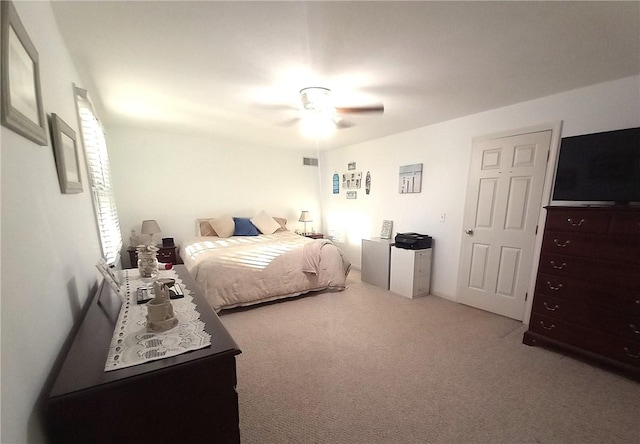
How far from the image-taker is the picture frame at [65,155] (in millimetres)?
1190

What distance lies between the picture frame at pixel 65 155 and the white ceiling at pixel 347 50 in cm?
65

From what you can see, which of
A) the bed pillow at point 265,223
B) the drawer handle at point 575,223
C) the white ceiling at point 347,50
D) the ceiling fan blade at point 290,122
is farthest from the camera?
the bed pillow at point 265,223

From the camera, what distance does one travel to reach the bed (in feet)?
9.29

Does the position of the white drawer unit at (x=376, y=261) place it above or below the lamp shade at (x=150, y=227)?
below

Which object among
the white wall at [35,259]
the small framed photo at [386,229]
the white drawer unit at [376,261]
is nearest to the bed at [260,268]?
the white drawer unit at [376,261]

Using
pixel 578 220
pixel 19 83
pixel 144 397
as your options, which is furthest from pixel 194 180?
pixel 578 220

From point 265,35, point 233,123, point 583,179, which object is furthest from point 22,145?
point 583,179

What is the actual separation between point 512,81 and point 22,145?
3.06m

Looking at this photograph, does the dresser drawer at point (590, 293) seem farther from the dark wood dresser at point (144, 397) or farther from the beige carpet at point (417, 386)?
the dark wood dresser at point (144, 397)

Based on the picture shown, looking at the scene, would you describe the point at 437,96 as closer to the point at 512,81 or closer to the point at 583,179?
the point at 512,81

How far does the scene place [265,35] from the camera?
1.49 meters

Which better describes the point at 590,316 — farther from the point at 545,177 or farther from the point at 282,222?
the point at 282,222

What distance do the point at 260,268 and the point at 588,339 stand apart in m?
3.11

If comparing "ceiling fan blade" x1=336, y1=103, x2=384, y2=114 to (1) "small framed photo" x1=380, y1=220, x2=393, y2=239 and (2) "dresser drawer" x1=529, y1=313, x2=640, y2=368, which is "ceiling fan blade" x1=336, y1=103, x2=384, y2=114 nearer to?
(1) "small framed photo" x1=380, y1=220, x2=393, y2=239
